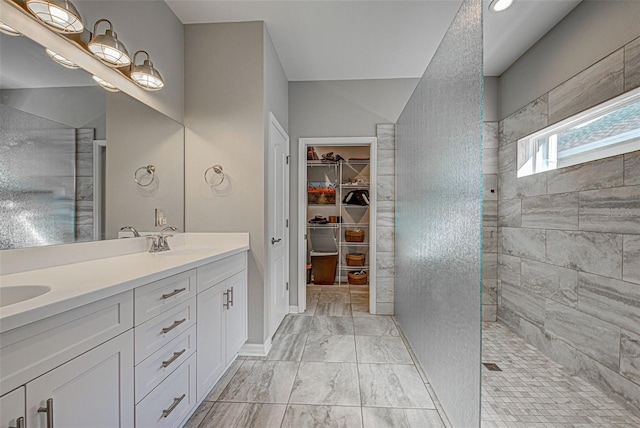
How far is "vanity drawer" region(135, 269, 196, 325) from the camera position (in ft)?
3.88

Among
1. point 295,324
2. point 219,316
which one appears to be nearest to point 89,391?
point 219,316

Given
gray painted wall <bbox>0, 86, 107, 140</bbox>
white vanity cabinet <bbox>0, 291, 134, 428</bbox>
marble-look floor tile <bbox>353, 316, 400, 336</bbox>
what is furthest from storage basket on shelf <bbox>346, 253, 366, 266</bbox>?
white vanity cabinet <bbox>0, 291, 134, 428</bbox>

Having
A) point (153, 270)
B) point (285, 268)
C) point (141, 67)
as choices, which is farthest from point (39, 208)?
point (285, 268)

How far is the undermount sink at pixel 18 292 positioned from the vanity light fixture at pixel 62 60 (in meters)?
1.09

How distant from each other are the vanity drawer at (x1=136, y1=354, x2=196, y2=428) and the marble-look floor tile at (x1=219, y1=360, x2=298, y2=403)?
0.40 meters

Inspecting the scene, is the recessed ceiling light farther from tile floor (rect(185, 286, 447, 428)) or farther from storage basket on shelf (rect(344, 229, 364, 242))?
storage basket on shelf (rect(344, 229, 364, 242))

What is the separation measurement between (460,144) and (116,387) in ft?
5.65

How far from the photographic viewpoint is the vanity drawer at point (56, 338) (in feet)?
2.32

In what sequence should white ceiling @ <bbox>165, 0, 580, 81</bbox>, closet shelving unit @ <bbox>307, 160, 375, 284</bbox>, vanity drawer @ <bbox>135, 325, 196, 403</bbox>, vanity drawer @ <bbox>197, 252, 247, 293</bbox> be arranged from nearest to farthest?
vanity drawer @ <bbox>135, 325, 196, 403</bbox>, vanity drawer @ <bbox>197, 252, 247, 293</bbox>, white ceiling @ <bbox>165, 0, 580, 81</bbox>, closet shelving unit @ <bbox>307, 160, 375, 284</bbox>

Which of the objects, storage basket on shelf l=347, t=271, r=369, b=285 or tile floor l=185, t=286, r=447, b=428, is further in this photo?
storage basket on shelf l=347, t=271, r=369, b=285

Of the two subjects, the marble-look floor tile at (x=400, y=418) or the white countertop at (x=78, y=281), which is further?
the marble-look floor tile at (x=400, y=418)

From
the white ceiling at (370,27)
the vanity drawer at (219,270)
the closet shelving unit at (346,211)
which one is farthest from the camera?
the closet shelving unit at (346,211)

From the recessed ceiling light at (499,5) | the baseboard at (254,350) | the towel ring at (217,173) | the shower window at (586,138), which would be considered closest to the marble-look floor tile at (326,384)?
the baseboard at (254,350)

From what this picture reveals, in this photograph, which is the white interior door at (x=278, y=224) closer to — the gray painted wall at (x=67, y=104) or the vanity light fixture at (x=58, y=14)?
the gray painted wall at (x=67, y=104)
